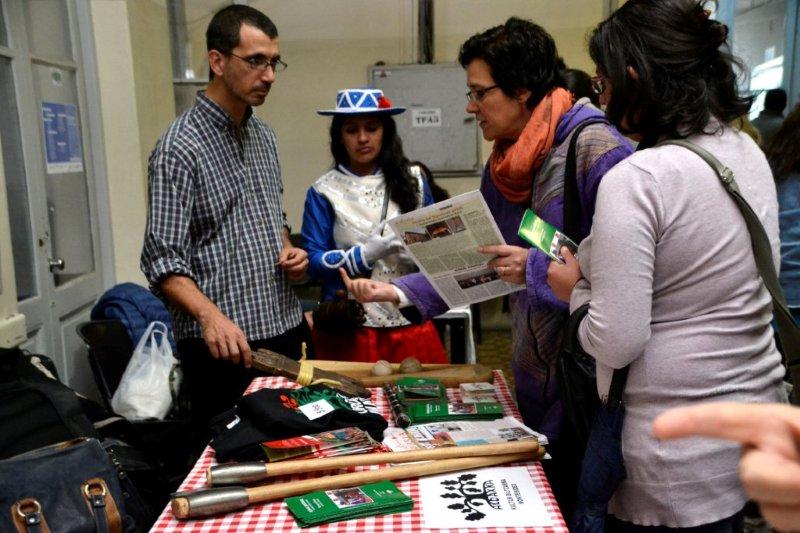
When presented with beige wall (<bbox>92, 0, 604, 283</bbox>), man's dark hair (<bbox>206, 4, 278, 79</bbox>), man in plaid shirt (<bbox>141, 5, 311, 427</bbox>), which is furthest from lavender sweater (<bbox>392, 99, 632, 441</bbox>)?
beige wall (<bbox>92, 0, 604, 283</bbox>)

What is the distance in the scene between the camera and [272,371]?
1761 mm

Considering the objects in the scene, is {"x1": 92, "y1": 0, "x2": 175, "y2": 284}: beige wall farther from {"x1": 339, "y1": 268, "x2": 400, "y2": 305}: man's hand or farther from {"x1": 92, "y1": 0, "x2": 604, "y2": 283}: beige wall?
{"x1": 339, "y1": 268, "x2": 400, "y2": 305}: man's hand

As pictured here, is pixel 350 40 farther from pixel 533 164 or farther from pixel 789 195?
pixel 533 164

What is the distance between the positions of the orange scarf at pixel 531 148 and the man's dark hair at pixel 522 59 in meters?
0.04

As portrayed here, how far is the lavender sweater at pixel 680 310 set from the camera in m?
1.09

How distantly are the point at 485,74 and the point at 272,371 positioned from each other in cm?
97

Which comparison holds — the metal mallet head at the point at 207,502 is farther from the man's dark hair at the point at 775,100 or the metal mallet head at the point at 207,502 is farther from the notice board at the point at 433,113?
the notice board at the point at 433,113

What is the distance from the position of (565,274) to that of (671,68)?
1.42ft

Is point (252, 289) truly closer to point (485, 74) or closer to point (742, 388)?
point (485, 74)

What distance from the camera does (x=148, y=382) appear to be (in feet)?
8.89

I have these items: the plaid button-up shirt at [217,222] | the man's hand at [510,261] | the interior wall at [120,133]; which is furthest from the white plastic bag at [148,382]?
the man's hand at [510,261]

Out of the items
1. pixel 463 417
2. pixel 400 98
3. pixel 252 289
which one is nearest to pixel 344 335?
pixel 252 289

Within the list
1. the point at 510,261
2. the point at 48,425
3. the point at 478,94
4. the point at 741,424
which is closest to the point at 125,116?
the point at 48,425

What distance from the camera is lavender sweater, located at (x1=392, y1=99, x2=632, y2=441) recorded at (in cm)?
144
